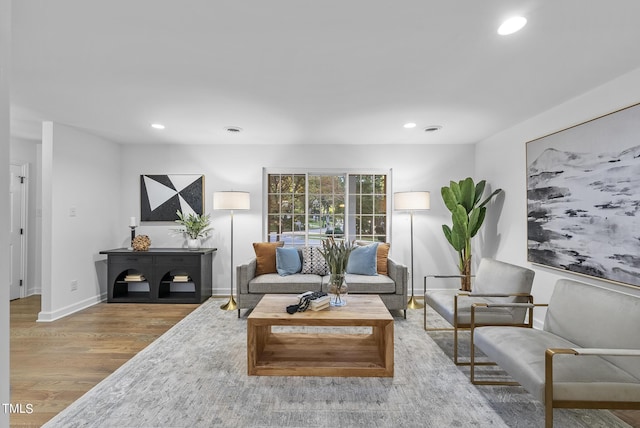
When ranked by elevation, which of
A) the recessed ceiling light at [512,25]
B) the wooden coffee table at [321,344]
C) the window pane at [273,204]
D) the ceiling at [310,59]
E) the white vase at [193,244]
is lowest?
the wooden coffee table at [321,344]

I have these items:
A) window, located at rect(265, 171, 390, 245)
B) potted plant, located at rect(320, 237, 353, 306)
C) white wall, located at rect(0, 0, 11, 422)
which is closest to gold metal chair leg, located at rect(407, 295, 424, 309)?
window, located at rect(265, 171, 390, 245)

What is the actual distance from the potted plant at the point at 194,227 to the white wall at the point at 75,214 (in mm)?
1040

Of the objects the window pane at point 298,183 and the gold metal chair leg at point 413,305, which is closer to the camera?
the gold metal chair leg at point 413,305

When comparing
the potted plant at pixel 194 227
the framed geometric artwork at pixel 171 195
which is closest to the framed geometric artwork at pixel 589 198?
the potted plant at pixel 194 227

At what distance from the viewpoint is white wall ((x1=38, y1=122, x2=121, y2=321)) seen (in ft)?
12.6

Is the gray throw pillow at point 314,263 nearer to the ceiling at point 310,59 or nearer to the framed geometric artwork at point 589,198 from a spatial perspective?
the ceiling at point 310,59

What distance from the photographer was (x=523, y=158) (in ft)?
12.1

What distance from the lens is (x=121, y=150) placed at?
4996mm

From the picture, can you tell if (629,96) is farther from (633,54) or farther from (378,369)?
(378,369)

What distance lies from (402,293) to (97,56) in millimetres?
3643

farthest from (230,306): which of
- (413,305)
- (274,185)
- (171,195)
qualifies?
(413,305)

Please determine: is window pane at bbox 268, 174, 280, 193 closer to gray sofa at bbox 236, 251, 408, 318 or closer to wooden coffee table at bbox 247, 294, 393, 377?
gray sofa at bbox 236, 251, 408, 318

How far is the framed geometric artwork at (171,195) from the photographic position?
4969mm

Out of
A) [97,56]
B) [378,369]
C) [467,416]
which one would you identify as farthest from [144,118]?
[467,416]
